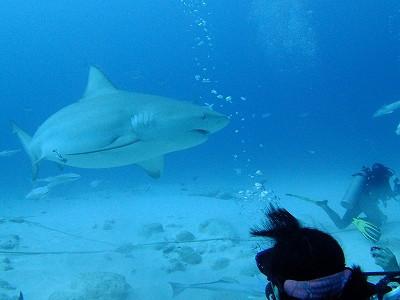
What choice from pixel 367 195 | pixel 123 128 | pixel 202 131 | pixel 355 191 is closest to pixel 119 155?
pixel 123 128

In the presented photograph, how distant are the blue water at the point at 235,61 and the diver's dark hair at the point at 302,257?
44.8m

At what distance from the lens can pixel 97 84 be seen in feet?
20.5

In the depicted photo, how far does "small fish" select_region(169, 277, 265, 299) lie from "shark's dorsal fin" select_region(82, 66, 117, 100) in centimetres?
332

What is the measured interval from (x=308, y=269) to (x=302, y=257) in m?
0.04

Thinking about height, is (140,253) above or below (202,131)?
above

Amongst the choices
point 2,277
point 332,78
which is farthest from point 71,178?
point 332,78

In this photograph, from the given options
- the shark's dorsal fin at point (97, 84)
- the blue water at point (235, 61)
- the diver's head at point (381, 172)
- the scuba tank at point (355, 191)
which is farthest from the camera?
the blue water at point (235, 61)

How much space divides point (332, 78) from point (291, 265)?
113438 mm

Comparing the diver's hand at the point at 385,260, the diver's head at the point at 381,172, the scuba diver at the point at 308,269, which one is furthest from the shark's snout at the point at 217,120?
the diver's head at the point at 381,172

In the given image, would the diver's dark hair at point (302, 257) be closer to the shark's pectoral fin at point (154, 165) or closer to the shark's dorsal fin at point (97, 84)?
the shark's pectoral fin at point (154, 165)

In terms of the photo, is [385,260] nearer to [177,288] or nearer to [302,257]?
[177,288]

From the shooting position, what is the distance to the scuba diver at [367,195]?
32.0ft

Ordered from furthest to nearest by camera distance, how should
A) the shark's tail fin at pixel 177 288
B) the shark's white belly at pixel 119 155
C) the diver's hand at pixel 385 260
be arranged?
the shark's tail fin at pixel 177 288, the shark's white belly at pixel 119 155, the diver's hand at pixel 385 260

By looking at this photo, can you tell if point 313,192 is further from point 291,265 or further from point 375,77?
point 375,77
